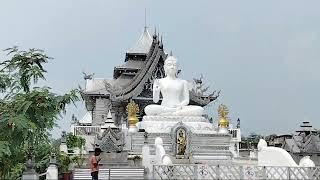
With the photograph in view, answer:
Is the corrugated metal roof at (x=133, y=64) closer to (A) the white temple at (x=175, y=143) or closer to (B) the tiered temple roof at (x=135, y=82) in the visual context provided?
(B) the tiered temple roof at (x=135, y=82)

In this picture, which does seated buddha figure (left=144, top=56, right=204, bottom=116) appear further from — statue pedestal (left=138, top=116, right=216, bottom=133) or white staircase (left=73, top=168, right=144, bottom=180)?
white staircase (left=73, top=168, right=144, bottom=180)

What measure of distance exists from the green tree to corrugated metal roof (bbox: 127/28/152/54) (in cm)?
2948

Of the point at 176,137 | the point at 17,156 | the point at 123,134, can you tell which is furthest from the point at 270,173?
the point at 123,134

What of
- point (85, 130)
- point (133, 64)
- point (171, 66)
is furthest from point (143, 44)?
point (171, 66)

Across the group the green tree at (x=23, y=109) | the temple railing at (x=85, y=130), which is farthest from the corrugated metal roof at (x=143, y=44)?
the green tree at (x=23, y=109)

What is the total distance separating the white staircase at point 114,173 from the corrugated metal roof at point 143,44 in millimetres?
30345

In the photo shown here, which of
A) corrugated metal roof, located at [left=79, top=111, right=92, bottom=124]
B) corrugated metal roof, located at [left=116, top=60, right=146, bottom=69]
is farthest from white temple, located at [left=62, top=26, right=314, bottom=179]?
corrugated metal roof, located at [left=79, top=111, right=92, bottom=124]

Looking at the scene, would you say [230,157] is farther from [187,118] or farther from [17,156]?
[17,156]

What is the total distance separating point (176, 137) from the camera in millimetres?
23781

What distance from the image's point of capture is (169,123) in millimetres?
24688

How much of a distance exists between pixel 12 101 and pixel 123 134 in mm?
10354

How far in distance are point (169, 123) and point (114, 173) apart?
848 centimetres

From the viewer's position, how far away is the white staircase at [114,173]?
1570 centimetres

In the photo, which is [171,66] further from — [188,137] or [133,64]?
[133,64]
